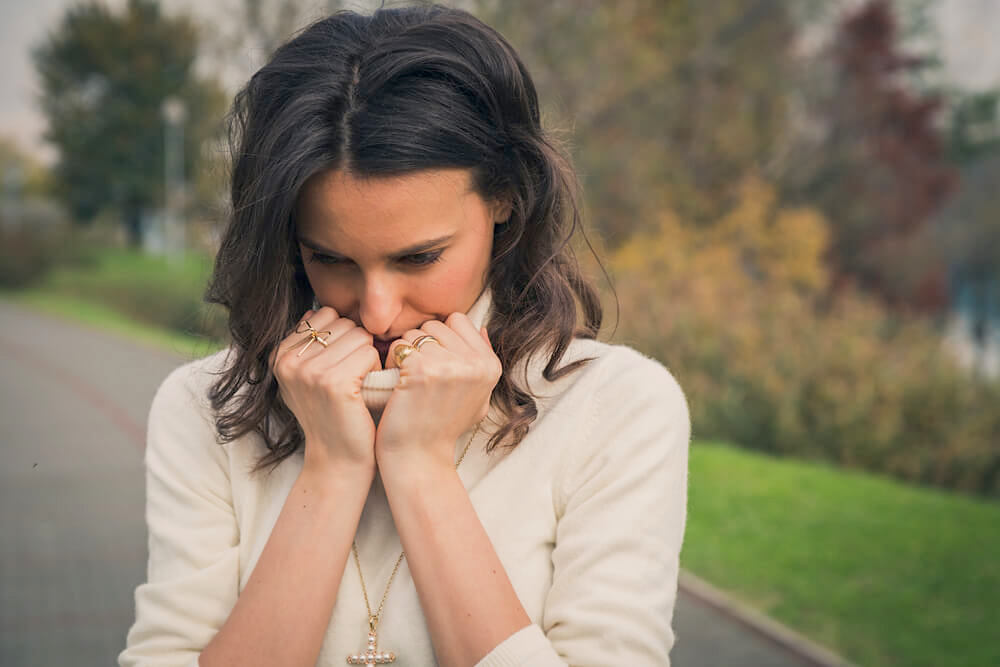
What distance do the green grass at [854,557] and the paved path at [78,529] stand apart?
0.44 meters

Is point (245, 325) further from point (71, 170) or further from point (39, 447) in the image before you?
point (71, 170)

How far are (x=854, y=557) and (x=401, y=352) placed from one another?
4.60 meters

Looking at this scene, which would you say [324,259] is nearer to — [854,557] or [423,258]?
[423,258]

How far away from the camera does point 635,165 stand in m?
18.4

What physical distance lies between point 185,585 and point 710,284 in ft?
35.2

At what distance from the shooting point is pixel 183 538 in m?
1.74

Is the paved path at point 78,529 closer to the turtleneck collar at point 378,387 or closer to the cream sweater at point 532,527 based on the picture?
the cream sweater at point 532,527

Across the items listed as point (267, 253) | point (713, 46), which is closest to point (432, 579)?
point (267, 253)

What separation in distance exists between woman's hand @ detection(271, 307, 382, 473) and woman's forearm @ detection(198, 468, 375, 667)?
4 centimetres

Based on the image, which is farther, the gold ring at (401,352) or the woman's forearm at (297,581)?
the gold ring at (401,352)

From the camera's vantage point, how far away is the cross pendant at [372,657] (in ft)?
5.39

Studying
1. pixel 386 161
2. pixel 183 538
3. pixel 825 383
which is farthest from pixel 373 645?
pixel 825 383

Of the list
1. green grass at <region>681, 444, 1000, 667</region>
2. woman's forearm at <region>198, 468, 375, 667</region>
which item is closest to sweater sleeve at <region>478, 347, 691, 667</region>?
woman's forearm at <region>198, 468, 375, 667</region>

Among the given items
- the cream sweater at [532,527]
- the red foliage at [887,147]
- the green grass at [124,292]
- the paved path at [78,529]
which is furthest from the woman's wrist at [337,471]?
the red foliage at [887,147]
